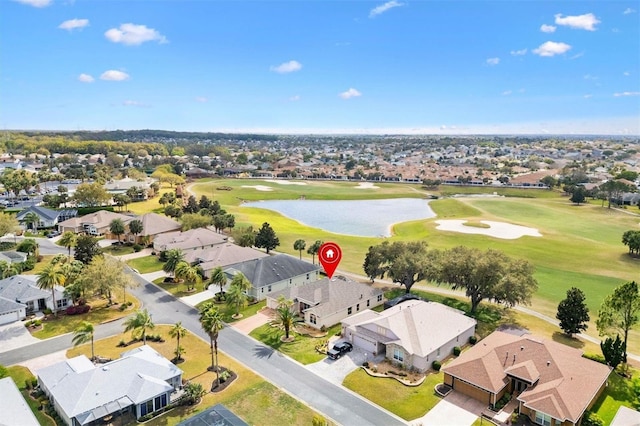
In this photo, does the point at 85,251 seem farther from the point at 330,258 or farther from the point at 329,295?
the point at 329,295

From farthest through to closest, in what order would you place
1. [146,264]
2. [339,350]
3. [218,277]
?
[146,264] → [218,277] → [339,350]


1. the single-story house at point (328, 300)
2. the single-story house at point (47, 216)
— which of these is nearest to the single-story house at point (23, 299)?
the single-story house at point (328, 300)

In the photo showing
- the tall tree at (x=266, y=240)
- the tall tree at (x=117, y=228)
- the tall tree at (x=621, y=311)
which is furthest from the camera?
the tall tree at (x=117, y=228)

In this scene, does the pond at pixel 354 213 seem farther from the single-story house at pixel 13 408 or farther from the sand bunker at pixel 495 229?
the single-story house at pixel 13 408

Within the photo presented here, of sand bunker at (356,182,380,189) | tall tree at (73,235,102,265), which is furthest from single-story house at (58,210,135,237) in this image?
sand bunker at (356,182,380,189)

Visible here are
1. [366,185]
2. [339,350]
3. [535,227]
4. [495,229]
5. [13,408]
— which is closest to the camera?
[13,408]

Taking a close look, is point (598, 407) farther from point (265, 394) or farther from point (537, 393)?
point (265, 394)

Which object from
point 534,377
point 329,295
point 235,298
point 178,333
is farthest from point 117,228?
point 534,377
